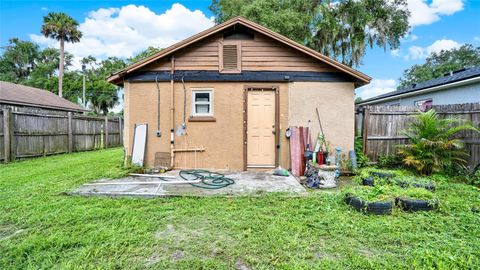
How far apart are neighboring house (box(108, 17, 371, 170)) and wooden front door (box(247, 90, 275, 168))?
0.09 ft

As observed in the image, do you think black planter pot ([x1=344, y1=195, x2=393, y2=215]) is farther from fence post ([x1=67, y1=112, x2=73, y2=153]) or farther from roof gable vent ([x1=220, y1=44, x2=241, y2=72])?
fence post ([x1=67, y1=112, x2=73, y2=153])

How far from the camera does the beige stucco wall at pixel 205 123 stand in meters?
6.35

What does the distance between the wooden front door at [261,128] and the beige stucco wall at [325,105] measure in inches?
21.4

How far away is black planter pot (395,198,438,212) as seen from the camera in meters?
3.42

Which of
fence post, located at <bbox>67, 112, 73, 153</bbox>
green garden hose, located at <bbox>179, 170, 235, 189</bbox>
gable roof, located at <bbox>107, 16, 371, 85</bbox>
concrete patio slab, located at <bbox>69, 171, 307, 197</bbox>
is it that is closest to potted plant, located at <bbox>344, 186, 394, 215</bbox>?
concrete patio slab, located at <bbox>69, 171, 307, 197</bbox>

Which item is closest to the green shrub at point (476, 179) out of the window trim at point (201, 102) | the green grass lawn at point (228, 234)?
the green grass lawn at point (228, 234)

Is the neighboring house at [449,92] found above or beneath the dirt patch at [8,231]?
above

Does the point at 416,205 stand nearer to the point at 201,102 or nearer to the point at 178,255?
the point at 178,255

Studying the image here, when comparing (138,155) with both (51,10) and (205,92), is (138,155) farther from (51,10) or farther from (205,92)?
A: (51,10)

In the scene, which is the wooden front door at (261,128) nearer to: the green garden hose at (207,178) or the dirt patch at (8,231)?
the green garden hose at (207,178)

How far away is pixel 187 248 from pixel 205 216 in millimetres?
824

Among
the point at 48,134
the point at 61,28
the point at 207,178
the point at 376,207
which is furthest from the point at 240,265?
the point at 61,28

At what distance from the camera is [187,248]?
245 cm

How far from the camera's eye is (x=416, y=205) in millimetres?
3424
